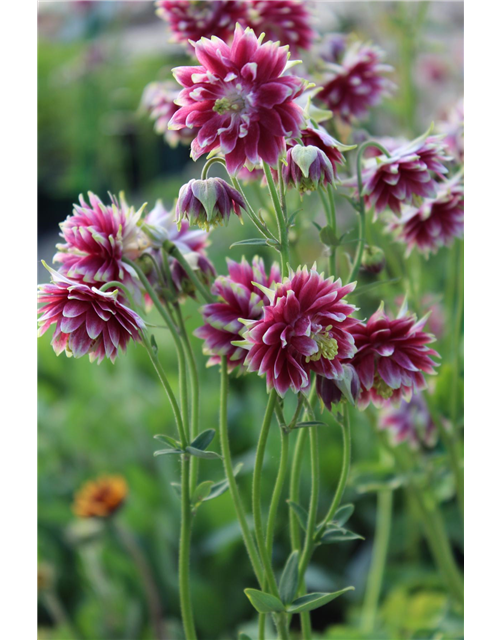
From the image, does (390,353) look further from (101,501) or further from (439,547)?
(101,501)

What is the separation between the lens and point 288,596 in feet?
1.84

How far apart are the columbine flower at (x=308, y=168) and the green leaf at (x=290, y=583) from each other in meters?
0.31

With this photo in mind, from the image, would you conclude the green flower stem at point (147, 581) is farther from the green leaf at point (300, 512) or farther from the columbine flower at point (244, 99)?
the columbine flower at point (244, 99)

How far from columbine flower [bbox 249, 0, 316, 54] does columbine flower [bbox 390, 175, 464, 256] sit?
0.26 metres

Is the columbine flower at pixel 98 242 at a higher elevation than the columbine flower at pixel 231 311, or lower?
higher

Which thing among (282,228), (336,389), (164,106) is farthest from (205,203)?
(164,106)

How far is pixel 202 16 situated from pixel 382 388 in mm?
477

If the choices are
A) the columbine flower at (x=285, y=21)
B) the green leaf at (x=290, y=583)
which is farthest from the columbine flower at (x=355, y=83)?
the green leaf at (x=290, y=583)

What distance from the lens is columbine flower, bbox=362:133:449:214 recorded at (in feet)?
1.90

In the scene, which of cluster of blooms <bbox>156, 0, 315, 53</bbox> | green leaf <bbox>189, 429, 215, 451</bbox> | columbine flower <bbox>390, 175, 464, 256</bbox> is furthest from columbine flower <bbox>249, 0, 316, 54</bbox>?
green leaf <bbox>189, 429, 215, 451</bbox>

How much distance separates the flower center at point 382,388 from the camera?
55 cm

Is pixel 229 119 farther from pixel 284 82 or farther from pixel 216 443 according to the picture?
pixel 216 443

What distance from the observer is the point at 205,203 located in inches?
19.0
